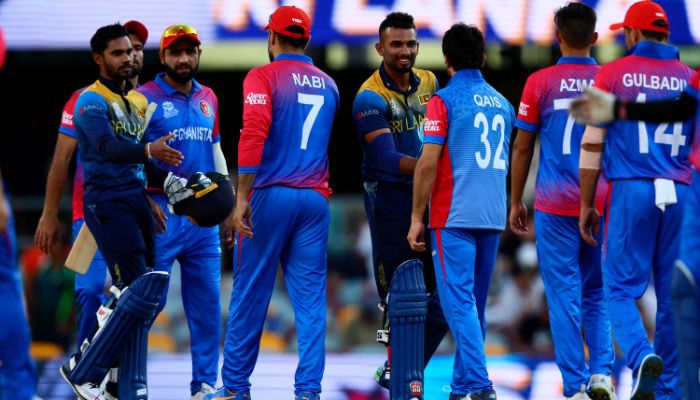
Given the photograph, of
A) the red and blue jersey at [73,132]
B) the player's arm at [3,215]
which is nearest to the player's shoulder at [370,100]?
the red and blue jersey at [73,132]

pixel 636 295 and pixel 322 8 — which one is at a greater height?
pixel 322 8

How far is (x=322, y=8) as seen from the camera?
40.0ft

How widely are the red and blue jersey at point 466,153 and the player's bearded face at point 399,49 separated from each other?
0.46 metres

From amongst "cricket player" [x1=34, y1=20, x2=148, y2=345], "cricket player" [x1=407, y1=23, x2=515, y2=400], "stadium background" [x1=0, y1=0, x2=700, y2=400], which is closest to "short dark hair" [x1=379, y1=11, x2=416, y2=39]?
"cricket player" [x1=407, y1=23, x2=515, y2=400]

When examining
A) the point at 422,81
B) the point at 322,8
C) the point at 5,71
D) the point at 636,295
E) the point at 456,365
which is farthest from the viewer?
the point at 5,71

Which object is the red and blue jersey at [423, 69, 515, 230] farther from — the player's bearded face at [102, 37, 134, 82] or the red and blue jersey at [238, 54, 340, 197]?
the player's bearded face at [102, 37, 134, 82]

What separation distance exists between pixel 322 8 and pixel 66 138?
4889 mm

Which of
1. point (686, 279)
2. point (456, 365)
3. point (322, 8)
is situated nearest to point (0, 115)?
point (322, 8)

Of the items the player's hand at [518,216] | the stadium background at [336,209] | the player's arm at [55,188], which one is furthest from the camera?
the stadium background at [336,209]

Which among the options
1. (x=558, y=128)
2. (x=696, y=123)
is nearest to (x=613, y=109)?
(x=696, y=123)

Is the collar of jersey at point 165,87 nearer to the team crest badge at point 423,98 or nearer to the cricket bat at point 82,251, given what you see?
the cricket bat at point 82,251

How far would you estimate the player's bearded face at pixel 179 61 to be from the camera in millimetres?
7770

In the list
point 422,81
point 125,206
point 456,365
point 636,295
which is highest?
point 422,81

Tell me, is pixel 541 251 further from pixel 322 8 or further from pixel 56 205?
pixel 322 8
